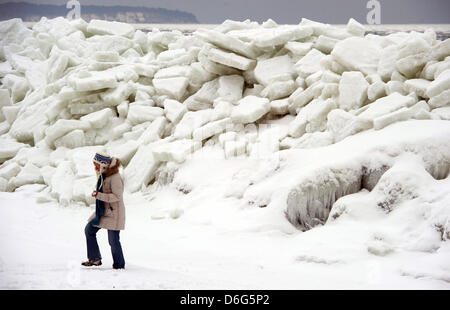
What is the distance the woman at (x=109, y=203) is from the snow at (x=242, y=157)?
29cm

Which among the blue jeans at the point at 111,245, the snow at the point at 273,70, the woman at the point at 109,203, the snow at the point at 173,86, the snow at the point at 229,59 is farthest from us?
the snow at the point at 173,86

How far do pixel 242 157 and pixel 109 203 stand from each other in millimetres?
4133

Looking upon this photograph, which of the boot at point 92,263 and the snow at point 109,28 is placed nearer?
the boot at point 92,263

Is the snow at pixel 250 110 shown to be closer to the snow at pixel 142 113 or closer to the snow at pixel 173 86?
the snow at pixel 173 86

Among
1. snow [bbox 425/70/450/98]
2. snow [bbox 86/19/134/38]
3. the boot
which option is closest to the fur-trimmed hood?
the boot

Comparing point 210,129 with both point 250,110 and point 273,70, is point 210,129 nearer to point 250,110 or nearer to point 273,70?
point 250,110

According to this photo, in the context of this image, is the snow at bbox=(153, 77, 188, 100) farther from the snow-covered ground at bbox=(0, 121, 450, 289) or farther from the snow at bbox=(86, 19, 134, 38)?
the snow at bbox=(86, 19, 134, 38)

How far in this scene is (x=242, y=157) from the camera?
8.34m

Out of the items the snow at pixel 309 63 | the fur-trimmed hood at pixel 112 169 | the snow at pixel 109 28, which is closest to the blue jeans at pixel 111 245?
the fur-trimmed hood at pixel 112 169

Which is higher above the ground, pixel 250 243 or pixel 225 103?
pixel 225 103

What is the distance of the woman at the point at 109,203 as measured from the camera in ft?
14.1

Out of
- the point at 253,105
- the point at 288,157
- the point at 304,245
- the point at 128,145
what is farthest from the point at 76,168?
the point at 304,245

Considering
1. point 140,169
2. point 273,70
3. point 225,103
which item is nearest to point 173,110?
point 225,103

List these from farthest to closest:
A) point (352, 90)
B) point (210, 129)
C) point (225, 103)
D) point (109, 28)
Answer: point (109, 28), point (225, 103), point (210, 129), point (352, 90)
